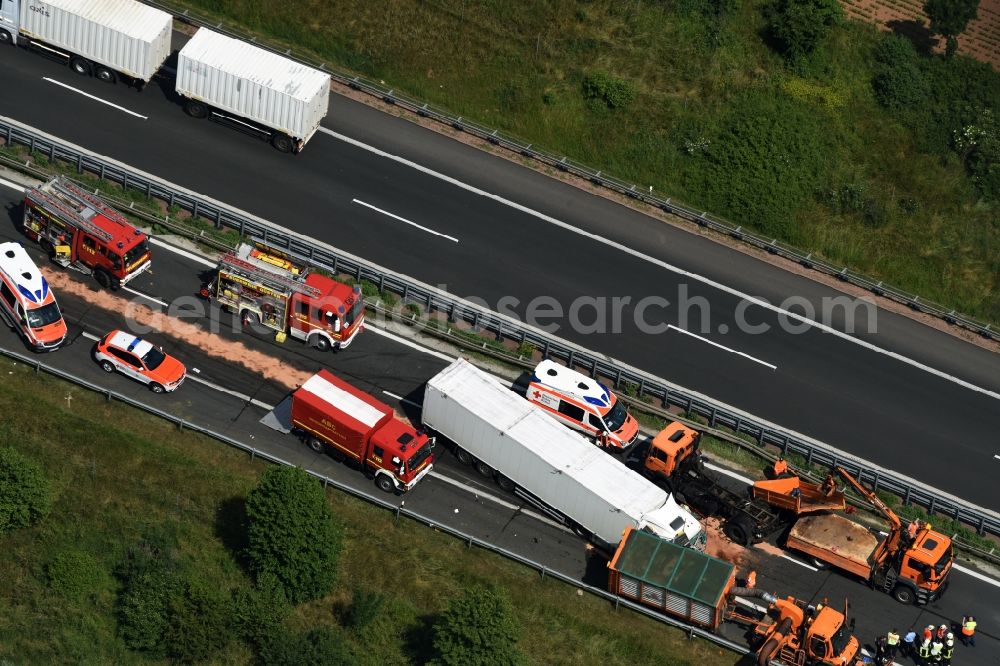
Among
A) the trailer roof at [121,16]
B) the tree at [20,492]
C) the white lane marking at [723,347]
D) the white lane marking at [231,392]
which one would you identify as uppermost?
the trailer roof at [121,16]

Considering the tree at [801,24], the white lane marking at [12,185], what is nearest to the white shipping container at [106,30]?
the white lane marking at [12,185]

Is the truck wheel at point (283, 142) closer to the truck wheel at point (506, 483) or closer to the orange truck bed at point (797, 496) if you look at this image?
the truck wheel at point (506, 483)

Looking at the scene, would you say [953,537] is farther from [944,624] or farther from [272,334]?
[272,334]

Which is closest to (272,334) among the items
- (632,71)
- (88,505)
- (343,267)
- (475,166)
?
(343,267)

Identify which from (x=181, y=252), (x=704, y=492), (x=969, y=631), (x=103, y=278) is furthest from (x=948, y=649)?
(x=103, y=278)

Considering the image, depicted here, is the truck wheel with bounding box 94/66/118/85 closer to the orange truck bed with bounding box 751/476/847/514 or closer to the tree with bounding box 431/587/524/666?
the tree with bounding box 431/587/524/666

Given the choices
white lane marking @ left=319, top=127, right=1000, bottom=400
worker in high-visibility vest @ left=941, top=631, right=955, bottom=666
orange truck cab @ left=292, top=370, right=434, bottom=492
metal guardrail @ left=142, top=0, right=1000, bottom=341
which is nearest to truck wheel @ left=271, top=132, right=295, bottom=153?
white lane marking @ left=319, top=127, right=1000, bottom=400
